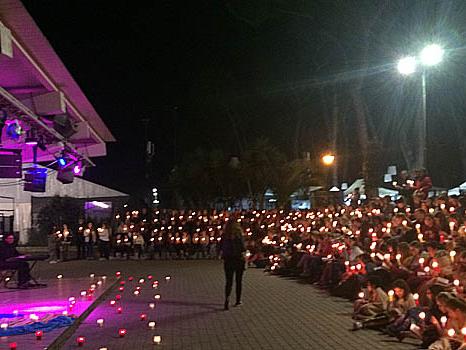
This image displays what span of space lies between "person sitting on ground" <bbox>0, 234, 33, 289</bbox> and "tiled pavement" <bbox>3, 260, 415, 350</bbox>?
97.7 inches

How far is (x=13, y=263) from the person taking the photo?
49.8ft

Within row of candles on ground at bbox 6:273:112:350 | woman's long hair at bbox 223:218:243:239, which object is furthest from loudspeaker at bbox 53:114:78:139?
woman's long hair at bbox 223:218:243:239

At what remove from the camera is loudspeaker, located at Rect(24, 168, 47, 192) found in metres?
16.5

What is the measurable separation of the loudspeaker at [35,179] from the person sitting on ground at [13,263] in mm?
1486

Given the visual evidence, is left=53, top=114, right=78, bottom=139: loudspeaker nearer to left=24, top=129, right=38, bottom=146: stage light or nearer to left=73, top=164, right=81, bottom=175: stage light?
left=24, top=129, right=38, bottom=146: stage light

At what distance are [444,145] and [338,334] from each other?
100ft

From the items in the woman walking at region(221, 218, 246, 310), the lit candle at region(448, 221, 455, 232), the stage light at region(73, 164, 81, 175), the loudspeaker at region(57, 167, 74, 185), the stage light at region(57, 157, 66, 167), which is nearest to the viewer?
the woman walking at region(221, 218, 246, 310)

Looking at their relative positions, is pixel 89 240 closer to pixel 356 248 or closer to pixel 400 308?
pixel 356 248

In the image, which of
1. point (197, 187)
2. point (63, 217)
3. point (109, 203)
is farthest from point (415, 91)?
point (63, 217)

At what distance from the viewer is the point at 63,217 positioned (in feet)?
105

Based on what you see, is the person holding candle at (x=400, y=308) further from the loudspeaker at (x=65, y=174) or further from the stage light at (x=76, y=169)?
the stage light at (x=76, y=169)

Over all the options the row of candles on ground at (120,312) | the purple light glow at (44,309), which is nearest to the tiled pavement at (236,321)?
the row of candles on ground at (120,312)

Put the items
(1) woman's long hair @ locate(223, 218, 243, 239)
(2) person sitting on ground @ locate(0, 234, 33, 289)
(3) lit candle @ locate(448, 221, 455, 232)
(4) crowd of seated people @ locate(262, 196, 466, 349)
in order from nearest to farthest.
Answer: (4) crowd of seated people @ locate(262, 196, 466, 349) < (1) woman's long hair @ locate(223, 218, 243, 239) < (3) lit candle @ locate(448, 221, 455, 232) < (2) person sitting on ground @ locate(0, 234, 33, 289)

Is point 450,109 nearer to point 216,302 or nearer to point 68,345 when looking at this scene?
point 216,302
